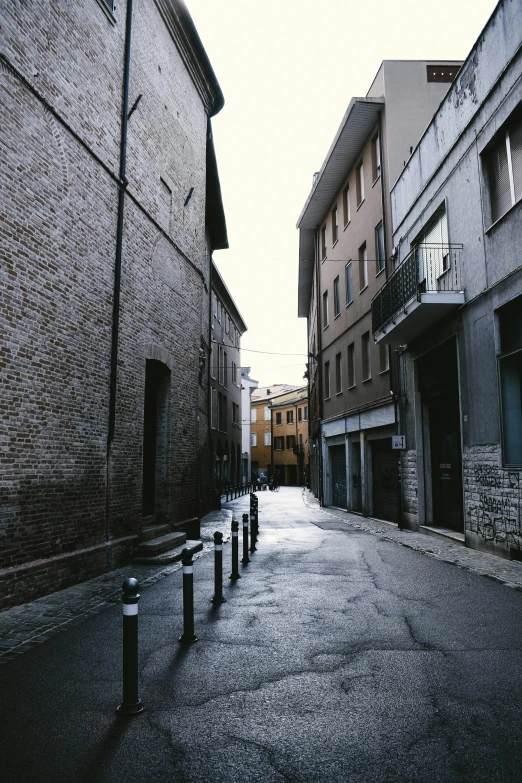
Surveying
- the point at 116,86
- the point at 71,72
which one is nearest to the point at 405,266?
the point at 116,86

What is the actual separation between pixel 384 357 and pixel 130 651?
52.0 ft

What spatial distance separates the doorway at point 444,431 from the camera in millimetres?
13547

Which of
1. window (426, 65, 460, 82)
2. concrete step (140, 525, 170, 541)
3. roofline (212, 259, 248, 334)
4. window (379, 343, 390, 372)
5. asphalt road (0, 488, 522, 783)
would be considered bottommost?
asphalt road (0, 488, 522, 783)

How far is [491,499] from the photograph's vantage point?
35.9 feet

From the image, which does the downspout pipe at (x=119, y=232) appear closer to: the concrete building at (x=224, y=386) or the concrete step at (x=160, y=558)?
the concrete step at (x=160, y=558)

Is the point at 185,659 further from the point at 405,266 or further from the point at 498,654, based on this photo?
the point at 405,266

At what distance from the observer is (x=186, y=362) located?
14.8 meters

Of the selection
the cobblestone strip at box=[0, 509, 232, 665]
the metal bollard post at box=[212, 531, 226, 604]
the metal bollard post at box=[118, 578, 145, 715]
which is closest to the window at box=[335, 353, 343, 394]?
the cobblestone strip at box=[0, 509, 232, 665]

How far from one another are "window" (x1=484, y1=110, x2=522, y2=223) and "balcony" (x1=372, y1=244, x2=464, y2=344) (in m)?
1.49

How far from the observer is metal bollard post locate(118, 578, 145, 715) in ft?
12.8

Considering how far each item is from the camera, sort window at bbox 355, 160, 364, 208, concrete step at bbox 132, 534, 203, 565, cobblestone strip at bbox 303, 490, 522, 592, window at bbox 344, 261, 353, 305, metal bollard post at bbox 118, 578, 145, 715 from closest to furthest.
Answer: metal bollard post at bbox 118, 578, 145, 715
cobblestone strip at bbox 303, 490, 522, 592
concrete step at bbox 132, 534, 203, 565
window at bbox 355, 160, 364, 208
window at bbox 344, 261, 353, 305

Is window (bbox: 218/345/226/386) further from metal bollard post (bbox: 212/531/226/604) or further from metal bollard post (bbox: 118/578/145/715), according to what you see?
metal bollard post (bbox: 118/578/145/715)

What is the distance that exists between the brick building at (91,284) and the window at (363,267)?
7990mm

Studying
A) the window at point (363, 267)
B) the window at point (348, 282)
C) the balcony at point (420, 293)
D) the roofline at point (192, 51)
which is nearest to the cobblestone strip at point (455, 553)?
the balcony at point (420, 293)
